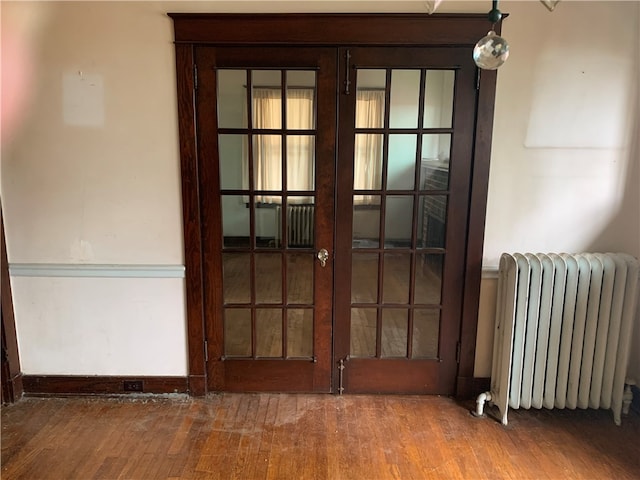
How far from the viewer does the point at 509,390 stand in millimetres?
2531

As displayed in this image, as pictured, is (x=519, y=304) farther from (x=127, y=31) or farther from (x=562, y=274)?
(x=127, y=31)

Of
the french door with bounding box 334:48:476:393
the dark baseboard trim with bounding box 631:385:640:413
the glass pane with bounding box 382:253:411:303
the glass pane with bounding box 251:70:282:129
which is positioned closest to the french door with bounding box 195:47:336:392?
the glass pane with bounding box 251:70:282:129

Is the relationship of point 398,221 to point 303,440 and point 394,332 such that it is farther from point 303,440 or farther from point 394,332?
point 303,440

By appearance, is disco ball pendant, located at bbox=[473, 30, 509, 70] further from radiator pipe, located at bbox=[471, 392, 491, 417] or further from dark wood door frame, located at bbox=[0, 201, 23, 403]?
dark wood door frame, located at bbox=[0, 201, 23, 403]

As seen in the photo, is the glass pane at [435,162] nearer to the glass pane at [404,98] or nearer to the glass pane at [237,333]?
the glass pane at [404,98]

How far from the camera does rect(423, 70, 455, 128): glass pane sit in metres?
2.52

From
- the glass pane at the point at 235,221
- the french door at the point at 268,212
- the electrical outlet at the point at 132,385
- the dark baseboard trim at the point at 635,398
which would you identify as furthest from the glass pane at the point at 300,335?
the dark baseboard trim at the point at 635,398

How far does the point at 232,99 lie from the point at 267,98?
0.66ft

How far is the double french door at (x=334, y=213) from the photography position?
8.27 ft

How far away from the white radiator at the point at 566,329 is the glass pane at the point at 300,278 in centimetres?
112

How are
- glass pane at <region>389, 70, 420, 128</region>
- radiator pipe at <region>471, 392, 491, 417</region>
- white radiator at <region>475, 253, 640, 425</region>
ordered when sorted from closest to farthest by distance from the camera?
white radiator at <region>475, 253, 640, 425</region>, glass pane at <region>389, 70, 420, 128</region>, radiator pipe at <region>471, 392, 491, 417</region>

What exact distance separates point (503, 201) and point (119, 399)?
8.56ft

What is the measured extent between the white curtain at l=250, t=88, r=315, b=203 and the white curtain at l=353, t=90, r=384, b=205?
26 cm

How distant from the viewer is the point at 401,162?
2592mm
